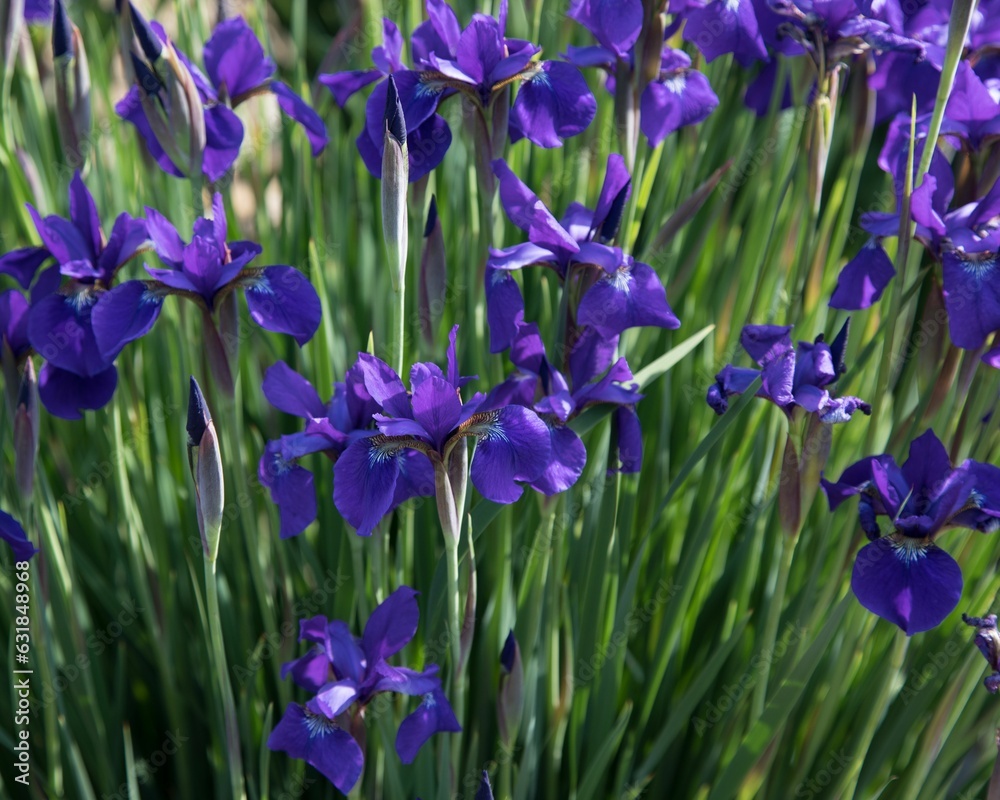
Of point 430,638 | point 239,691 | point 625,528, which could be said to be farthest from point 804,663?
point 239,691

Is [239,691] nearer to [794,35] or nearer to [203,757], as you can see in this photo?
[203,757]

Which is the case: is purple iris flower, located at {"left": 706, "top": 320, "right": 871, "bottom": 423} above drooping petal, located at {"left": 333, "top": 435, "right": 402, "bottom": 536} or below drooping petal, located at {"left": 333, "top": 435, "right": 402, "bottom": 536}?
above

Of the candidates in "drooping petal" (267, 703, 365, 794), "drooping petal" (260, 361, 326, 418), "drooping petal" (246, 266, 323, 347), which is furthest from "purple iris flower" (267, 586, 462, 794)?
"drooping petal" (246, 266, 323, 347)

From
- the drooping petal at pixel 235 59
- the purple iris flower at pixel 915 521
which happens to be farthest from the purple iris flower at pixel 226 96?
the purple iris flower at pixel 915 521

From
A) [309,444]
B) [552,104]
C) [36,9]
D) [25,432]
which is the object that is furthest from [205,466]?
[36,9]

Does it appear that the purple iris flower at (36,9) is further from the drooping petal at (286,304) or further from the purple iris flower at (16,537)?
the purple iris flower at (16,537)

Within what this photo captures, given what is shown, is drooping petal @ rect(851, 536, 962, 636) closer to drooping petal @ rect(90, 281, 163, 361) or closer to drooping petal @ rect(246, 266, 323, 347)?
drooping petal @ rect(246, 266, 323, 347)

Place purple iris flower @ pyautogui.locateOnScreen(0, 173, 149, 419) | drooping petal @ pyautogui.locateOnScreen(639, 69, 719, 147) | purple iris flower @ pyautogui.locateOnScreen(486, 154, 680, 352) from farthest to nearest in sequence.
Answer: drooping petal @ pyautogui.locateOnScreen(639, 69, 719, 147), purple iris flower @ pyautogui.locateOnScreen(0, 173, 149, 419), purple iris flower @ pyautogui.locateOnScreen(486, 154, 680, 352)
